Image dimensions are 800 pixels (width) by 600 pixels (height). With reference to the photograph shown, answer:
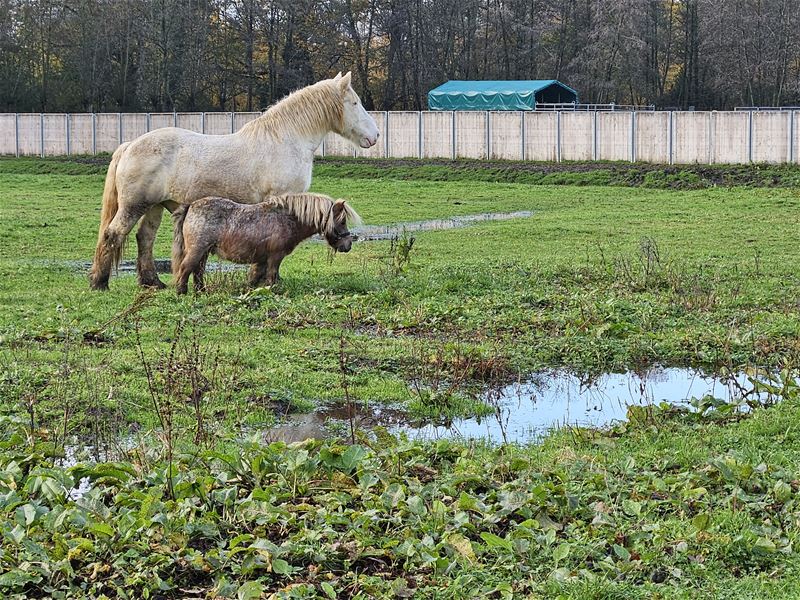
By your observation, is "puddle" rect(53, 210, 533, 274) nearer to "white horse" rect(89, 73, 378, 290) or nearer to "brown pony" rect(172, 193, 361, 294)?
"white horse" rect(89, 73, 378, 290)

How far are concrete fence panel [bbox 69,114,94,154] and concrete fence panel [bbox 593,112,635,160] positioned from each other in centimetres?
1882

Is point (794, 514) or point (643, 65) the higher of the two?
point (643, 65)

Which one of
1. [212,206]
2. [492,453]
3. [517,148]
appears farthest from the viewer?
[517,148]

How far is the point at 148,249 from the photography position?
1266 cm

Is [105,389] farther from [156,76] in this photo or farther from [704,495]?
[156,76]

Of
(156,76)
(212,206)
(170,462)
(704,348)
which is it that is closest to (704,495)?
(170,462)

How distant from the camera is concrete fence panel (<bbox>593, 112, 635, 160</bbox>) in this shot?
35281 mm

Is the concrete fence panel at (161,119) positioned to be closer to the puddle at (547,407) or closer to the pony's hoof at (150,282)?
the pony's hoof at (150,282)

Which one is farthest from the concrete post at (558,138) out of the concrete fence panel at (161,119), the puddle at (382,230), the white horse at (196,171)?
the white horse at (196,171)

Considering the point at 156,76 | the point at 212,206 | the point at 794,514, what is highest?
the point at 156,76

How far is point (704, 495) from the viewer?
5527mm

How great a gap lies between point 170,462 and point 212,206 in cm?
640

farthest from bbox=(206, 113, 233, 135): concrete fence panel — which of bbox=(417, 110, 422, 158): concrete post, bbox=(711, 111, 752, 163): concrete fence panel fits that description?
bbox=(711, 111, 752, 163): concrete fence panel

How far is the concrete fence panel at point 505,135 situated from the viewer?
1485 inches
